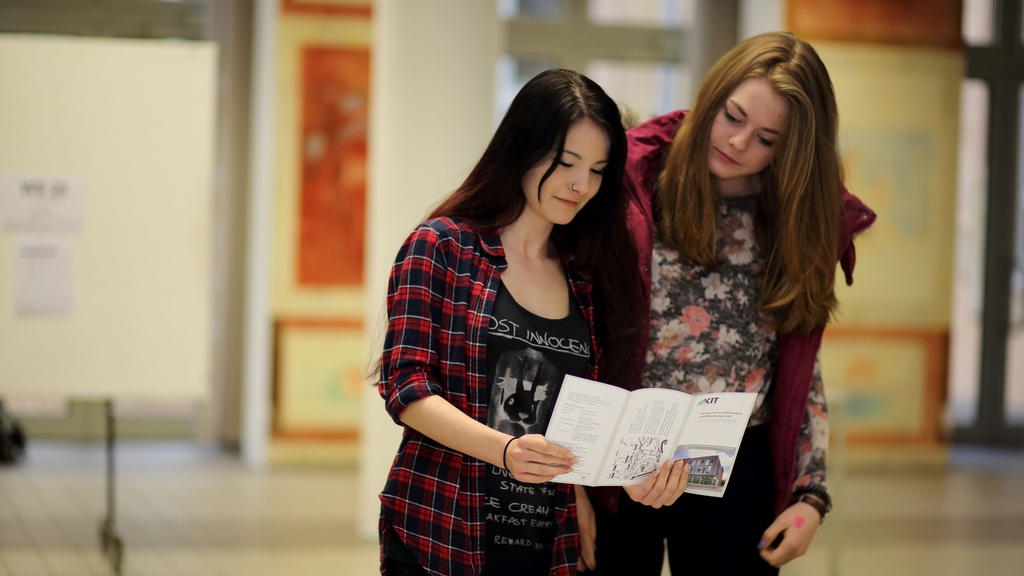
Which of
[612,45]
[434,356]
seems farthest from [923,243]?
[434,356]

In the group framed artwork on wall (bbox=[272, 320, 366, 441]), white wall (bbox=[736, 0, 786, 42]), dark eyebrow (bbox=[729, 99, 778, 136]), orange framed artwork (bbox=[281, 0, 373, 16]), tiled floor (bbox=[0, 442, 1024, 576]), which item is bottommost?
tiled floor (bbox=[0, 442, 1024, 576])

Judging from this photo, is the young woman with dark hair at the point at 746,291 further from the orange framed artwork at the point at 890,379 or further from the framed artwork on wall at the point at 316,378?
the orange framed artwork at the point at 890,379

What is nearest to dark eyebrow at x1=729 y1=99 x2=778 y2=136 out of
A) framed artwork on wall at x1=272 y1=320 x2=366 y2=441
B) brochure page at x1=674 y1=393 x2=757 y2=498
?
brochure page at x1=674 y1=393 x2=757 y2=498

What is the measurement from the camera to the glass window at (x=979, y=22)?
721cm

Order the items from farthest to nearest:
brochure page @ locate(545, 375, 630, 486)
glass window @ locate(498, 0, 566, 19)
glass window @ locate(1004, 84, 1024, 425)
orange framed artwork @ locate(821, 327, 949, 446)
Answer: glass window @ locate(1004, 84, 1024, 425) < glass window @ locate(498, 0, 566, 19) < orange framed artwork @ locate(821, 327, 949, 446) < brochure page @ locate(545, 375, 630, 486)

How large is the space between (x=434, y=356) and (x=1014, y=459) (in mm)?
6739

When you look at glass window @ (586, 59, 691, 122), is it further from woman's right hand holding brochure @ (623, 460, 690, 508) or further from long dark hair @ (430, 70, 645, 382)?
woman's right hand holding brochure @ (623, 460, 690, 508)

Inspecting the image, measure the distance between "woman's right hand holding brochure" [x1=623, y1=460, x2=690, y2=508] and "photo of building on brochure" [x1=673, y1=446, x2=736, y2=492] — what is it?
0.6 inches

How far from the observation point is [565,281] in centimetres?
176

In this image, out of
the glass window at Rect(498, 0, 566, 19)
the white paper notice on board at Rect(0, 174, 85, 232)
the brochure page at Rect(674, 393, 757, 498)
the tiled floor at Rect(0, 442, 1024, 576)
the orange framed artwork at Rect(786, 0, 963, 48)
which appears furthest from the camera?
the glass window at Rect(498, 0, 566, 19)

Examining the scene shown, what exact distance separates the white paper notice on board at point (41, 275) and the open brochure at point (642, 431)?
309cm

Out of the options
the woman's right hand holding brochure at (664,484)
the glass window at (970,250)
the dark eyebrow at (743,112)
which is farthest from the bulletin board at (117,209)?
the glass window at (970,250)

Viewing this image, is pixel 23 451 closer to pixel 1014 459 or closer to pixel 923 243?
pixel 923 243

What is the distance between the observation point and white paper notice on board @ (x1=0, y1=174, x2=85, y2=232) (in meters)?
3.79
